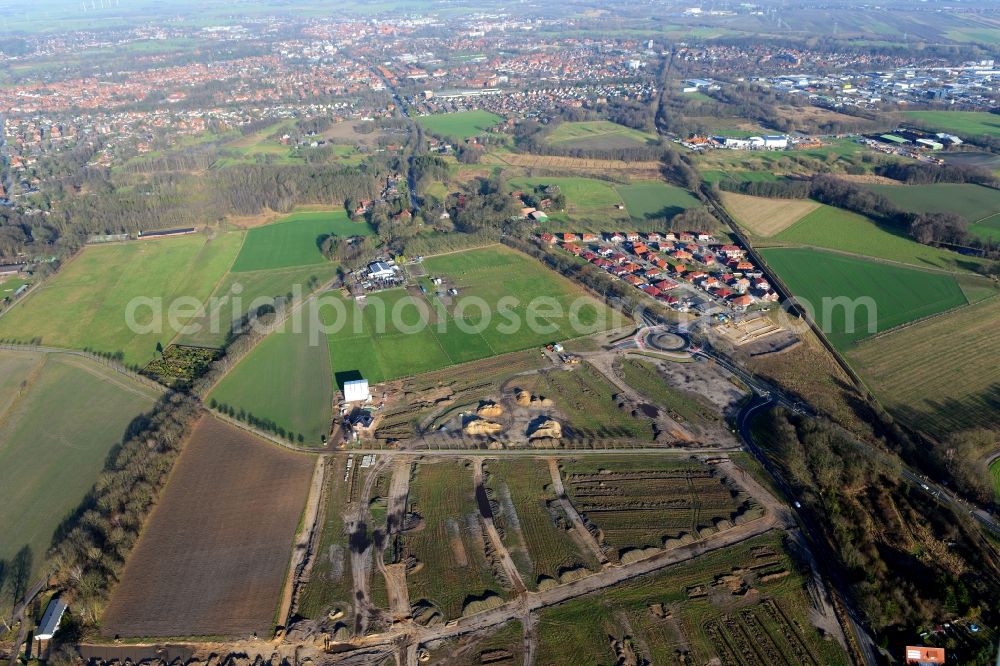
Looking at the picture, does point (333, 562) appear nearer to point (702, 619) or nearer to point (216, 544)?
point (216, 544)

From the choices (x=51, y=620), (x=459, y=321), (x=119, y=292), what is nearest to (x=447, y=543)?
(x=51, y=620)

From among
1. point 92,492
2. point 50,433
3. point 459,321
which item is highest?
point 92,492

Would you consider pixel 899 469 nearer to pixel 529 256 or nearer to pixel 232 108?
pixel 529 256

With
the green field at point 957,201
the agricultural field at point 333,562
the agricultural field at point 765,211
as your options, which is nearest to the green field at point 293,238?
the agricultural field at point 333,562

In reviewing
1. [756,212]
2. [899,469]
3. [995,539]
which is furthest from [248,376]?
[756,212]

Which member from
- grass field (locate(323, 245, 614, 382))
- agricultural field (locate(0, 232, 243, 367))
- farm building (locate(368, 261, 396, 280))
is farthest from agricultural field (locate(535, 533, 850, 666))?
farm building (locate(368, 261, 396, 280))

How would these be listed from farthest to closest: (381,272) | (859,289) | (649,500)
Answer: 1. (381,272)
2. (859,289)
3. (649,500)

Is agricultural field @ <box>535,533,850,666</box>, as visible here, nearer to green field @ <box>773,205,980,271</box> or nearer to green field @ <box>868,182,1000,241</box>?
green field @ <box>773,205,980,271</box>
